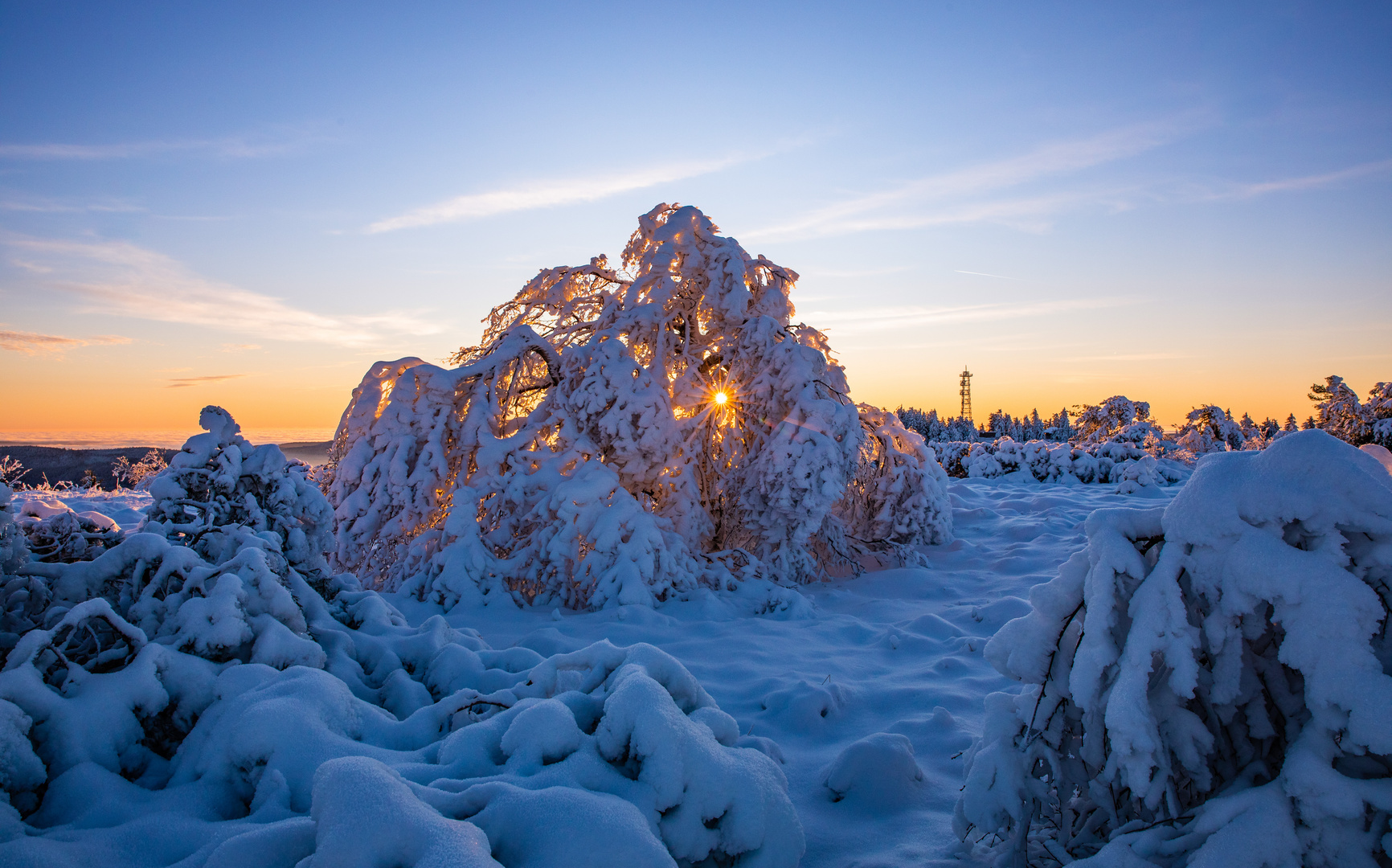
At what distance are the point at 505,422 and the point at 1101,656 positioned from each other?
6219 millimetres

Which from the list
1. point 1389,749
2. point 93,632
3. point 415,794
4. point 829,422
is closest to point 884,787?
point 1389,749

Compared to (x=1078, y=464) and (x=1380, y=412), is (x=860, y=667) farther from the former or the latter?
(x=1380, y=412)

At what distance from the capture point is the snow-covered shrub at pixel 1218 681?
164cm

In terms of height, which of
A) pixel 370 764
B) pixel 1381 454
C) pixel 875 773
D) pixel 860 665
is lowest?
pixel 860 665

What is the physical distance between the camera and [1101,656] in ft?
6.44

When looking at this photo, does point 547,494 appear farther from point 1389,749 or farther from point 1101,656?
point 1389,749

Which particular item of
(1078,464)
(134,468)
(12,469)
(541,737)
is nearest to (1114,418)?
(1078,464)

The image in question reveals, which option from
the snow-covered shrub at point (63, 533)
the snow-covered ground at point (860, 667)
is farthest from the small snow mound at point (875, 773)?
the snow-covered shrub at point (63, 533)

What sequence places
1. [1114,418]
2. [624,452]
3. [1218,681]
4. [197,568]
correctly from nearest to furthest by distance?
[1218,681] < [197,568] < [624,452] < [1114,418]

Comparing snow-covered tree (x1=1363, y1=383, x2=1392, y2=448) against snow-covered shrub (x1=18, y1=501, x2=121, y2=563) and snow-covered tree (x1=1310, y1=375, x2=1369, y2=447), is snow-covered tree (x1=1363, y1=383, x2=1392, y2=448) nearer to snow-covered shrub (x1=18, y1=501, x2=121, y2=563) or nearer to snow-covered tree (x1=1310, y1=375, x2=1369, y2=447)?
snow-covered tree (x1=1310, y1=375, x2=1369, y2=447)

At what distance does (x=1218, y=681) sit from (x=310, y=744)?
2.91m

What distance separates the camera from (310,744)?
231 cm

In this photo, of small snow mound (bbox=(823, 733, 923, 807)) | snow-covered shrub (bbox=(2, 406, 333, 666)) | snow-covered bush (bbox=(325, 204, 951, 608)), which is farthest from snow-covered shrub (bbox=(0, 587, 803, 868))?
snow-covered bush (bbox=(325, 204, 951, 608))

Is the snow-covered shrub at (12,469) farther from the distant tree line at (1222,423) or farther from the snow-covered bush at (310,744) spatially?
the distant tree line at (1222,423)
